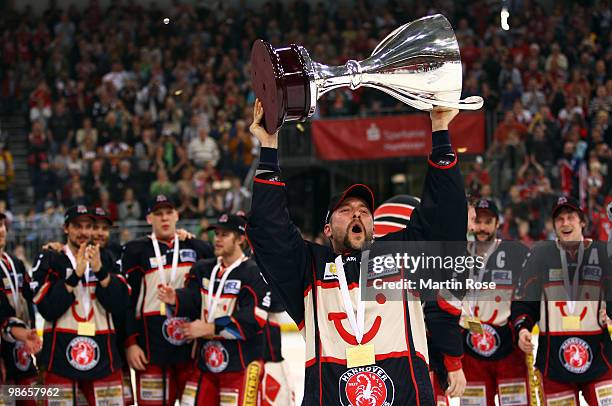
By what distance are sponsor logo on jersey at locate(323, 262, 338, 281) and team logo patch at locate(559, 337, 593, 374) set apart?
2651 millimetres

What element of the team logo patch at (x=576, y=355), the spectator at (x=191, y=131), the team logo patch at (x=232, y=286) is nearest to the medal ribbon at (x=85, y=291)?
the team logo patch at (x=232, y=286)

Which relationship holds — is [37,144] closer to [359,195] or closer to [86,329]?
[86,329]

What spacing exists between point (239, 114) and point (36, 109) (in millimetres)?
3991

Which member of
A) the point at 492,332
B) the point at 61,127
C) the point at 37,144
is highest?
the point at 61,127

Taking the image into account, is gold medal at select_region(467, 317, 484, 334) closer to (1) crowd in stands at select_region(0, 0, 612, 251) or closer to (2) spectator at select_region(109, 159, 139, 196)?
(1) crowd in stands at select_region(0, 0, 612, 251)

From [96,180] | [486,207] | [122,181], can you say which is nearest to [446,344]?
[486,207]

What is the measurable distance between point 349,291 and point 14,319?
3.40 meters

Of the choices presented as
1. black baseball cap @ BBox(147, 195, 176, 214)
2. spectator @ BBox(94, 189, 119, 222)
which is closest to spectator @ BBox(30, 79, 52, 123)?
spectator @ BBox(94, 189, 119, 222)

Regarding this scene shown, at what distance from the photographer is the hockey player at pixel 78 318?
6633 mm

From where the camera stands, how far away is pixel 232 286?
691 centimetres

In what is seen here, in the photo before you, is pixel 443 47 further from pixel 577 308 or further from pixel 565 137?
pixel 565 137

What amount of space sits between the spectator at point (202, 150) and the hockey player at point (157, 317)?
834 cm

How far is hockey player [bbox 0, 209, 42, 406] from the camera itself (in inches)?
268

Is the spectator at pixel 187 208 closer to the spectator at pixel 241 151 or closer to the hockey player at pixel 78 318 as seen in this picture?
the spectator at pixel 241 151
